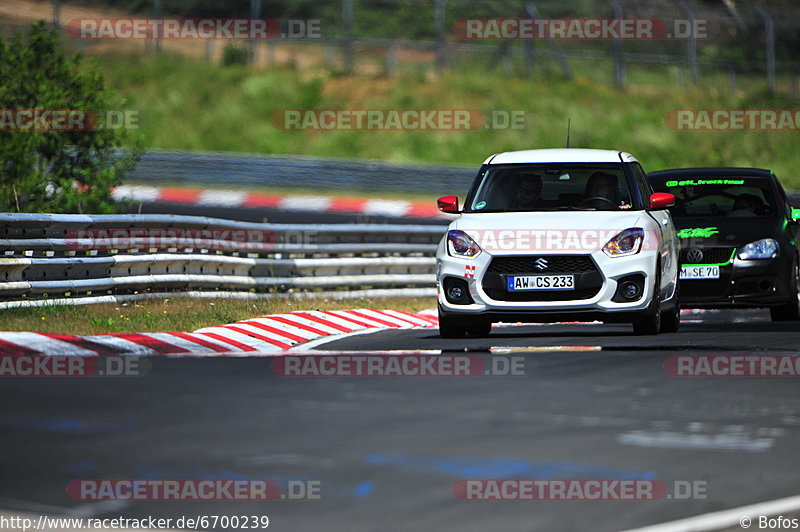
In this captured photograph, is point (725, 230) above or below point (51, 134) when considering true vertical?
below

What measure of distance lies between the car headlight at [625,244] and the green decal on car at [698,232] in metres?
2.77

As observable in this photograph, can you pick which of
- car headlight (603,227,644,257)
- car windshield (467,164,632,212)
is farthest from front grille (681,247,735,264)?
car headlight (603,227,644,257)

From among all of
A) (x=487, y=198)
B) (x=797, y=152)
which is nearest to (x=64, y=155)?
(x=487, y=198)

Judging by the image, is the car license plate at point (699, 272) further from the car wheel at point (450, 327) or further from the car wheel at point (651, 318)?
the car wheel at point (450, 327)

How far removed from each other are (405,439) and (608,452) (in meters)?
1.08

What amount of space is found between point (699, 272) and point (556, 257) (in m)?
3.30

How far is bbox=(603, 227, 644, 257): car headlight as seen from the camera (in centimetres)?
1192

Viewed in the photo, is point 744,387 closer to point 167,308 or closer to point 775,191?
point 775,191

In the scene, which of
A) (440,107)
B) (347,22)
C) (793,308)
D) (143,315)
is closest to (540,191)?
(793,308)

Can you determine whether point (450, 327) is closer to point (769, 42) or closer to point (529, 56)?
point (769, 42)

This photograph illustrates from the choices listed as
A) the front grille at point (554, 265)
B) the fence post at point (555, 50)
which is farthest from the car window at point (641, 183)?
the fence post at point (555, 50)

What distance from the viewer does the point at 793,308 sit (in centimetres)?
1520

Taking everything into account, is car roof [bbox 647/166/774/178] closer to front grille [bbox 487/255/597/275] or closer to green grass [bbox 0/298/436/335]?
front grille [bbox 487/255/597/275]

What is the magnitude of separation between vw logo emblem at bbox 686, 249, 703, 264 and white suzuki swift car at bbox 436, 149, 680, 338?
1812mm
